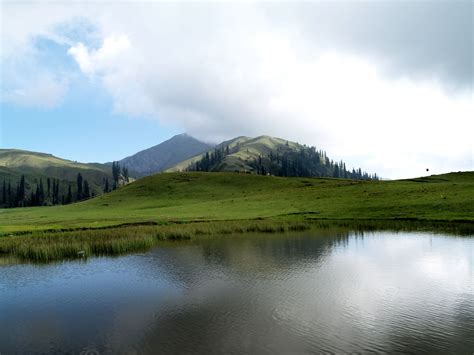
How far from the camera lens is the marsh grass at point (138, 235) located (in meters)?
44.6

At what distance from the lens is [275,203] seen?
316ft

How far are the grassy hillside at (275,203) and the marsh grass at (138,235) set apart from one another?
23.0 feet

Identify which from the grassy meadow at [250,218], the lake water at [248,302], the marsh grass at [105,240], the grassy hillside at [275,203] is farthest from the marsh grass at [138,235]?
the grassy hillside at [275,203]

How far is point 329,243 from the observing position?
157 ft

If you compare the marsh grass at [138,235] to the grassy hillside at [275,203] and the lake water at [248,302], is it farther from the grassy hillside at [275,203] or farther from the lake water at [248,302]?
the grassy hillside at [275,203]

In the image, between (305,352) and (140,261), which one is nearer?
(305,352)

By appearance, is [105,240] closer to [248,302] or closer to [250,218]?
[248,302]

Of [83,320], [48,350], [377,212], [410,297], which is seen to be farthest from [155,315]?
[377,212]

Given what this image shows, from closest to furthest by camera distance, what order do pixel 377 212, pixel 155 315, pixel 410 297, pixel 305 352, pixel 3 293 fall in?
pixel 305 352 → pixel 155 315 → pixel 410 297 → pixel 3 293 → pixel 377 212

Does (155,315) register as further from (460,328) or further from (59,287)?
(460,328)

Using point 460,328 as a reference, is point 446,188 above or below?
above

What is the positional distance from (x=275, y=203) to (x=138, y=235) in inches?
1921

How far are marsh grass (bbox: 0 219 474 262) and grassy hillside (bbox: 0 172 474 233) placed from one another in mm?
7024

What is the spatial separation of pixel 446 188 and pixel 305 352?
271ft
